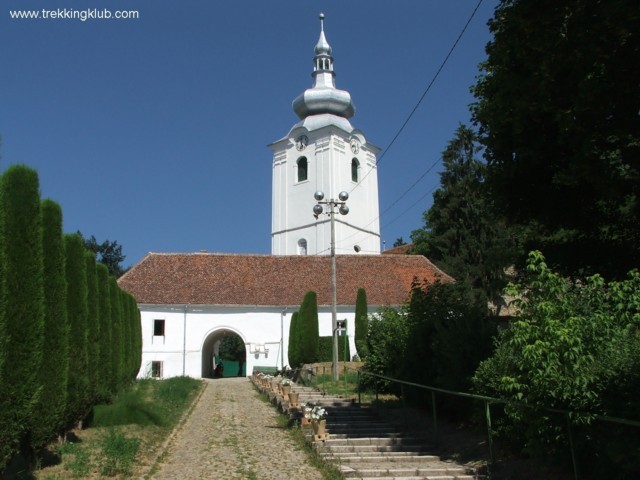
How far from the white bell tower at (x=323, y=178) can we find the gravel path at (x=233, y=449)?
33408 mm

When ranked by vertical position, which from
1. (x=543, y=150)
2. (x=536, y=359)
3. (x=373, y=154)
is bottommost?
(x=536, y=359)

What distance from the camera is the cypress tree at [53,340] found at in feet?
35.4

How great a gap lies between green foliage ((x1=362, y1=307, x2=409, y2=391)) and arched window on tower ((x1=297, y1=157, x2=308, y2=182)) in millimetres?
34606

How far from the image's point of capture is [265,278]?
41719 mm

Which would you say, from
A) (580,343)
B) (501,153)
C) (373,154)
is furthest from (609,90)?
(373,154)

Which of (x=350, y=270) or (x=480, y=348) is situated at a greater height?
(x=350, y=270)

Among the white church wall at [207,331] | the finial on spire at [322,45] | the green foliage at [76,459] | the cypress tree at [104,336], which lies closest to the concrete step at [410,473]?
the green foliage at [76,459]

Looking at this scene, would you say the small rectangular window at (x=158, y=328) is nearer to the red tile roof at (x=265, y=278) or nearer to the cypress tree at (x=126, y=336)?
the red tile roof at (x=265, y=278)

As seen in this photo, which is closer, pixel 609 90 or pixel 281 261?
pixel 609 90

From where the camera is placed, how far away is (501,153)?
42.5ft

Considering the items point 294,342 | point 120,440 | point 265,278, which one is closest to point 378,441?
point 120,440

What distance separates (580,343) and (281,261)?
117 feet

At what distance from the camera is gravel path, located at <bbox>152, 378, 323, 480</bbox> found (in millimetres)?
10945

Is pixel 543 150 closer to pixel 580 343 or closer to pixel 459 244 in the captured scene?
pixel 580 343
